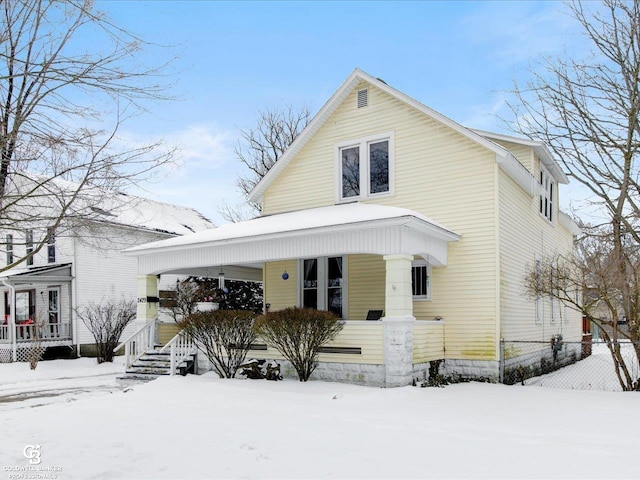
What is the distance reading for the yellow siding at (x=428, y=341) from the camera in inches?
485

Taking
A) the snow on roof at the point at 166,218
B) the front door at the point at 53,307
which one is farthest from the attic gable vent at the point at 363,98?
Result: the front door at the point at 53,307

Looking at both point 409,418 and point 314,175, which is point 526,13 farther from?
point 409,418

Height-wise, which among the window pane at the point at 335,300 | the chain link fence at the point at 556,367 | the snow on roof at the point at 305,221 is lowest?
the chain link fence at the point at 556,367

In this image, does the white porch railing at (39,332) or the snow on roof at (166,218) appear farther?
the snow on roof at (166,218)

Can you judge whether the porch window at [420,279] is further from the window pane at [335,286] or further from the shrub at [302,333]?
the shrub at [302,333]

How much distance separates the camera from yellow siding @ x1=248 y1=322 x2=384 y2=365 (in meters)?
12.0

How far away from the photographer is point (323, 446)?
692 cm

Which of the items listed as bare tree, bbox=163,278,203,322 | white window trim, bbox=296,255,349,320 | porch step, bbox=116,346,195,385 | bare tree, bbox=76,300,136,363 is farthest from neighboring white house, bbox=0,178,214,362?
white window trim, bbox=296,255,349,320

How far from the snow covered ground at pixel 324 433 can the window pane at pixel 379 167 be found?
5.48m

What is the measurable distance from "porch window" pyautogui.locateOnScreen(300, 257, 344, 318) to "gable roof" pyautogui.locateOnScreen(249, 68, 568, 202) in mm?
2978

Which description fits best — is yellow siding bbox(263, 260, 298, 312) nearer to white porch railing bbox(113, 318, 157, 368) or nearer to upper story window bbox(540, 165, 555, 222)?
white porch railing bbox(113, 318, 157, 368)

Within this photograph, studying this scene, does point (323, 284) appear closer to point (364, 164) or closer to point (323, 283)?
point (323, 283)

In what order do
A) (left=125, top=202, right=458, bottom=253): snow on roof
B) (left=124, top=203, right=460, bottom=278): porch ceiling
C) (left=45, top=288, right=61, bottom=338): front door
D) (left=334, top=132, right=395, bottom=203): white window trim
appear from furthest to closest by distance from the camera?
1. (left=45, top=288, right=61, bottom=338): front door
2. (left=334, top=132, right=395, bottom=203): white window trim
3. (left=125, top=202, right=458, bottom=253): snow on roof
4. (left=124, top=203, right=460, bottom=278): porch ceiling

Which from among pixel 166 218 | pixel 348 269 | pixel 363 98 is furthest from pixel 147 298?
pixel 166 218
